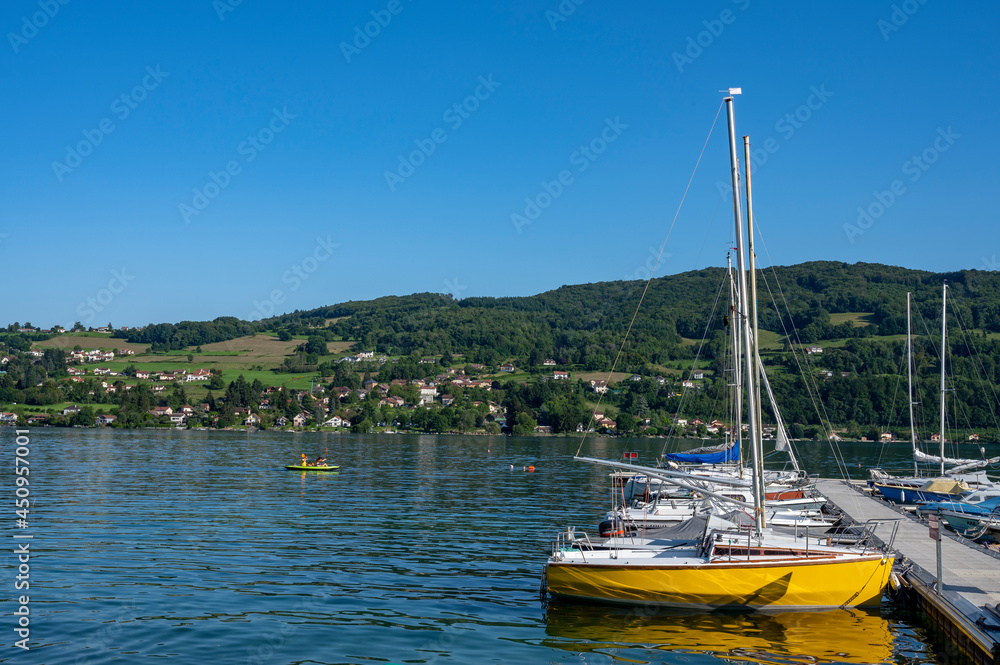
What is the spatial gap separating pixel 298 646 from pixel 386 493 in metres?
31.7

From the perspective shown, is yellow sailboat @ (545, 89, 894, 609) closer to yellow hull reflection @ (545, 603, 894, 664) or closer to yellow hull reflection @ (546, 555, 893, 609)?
yellow hull reflection @ (546, 555, 893, 609)

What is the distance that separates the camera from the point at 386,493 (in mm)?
47312

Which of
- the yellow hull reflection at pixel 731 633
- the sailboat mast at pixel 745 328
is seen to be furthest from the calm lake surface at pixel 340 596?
the sailboat mast at pixel 745 328

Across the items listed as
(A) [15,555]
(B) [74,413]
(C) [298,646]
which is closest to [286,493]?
(A) [15,555]

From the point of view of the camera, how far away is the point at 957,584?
65.6 feet

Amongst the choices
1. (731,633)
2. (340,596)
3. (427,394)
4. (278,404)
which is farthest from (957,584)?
(427,394)

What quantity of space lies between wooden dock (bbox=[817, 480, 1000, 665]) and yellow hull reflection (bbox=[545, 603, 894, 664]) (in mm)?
1447

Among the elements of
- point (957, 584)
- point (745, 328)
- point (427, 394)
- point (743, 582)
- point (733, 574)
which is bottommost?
point (957, 584)

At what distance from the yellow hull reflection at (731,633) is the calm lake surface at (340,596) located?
7 centimetres

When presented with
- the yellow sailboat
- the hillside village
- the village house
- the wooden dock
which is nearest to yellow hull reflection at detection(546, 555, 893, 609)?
the yellow sailboat

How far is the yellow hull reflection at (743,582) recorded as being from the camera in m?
19.4

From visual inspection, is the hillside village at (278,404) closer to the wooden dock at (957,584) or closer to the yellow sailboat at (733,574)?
the wooden dock at (957,584)

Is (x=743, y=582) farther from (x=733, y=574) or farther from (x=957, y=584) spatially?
(x=957, y=584)

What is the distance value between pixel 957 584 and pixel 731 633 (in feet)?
21.5
